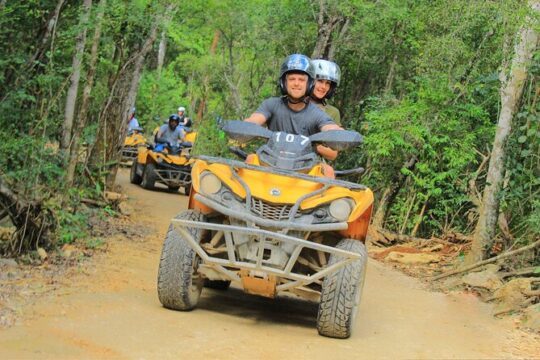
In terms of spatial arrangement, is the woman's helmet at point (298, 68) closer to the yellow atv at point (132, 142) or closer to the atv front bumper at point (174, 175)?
the atv front bumper at point (174, 175)

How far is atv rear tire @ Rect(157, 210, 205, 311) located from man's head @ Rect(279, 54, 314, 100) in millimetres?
1545

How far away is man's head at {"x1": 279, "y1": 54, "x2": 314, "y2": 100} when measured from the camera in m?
Result: 7.39

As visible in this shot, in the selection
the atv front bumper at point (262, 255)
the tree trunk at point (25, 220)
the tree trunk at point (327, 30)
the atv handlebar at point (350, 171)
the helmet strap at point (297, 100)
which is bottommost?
the tree trunk at point (25, 220)

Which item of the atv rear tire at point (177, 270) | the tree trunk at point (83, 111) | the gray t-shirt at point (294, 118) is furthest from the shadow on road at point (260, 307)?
the tree trunk at point (83, 111)

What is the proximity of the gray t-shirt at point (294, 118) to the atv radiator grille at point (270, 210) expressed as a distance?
1.20m

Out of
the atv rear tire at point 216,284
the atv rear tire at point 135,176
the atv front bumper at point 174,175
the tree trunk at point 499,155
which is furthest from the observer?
the atv rear tire at point 135,176

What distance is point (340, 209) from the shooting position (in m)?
6.54

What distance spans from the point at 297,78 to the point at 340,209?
1.46m

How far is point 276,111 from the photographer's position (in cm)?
763

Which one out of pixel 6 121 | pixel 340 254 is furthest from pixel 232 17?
pixel 340 254

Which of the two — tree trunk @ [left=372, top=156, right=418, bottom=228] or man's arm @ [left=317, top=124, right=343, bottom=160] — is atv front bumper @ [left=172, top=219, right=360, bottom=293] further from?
tree trunk @ [left=372, top=156, right=418, bottom=228]

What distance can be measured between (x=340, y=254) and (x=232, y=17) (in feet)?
54.1

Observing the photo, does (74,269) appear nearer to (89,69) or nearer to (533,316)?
(89,69)

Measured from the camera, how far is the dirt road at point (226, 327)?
538 cm
